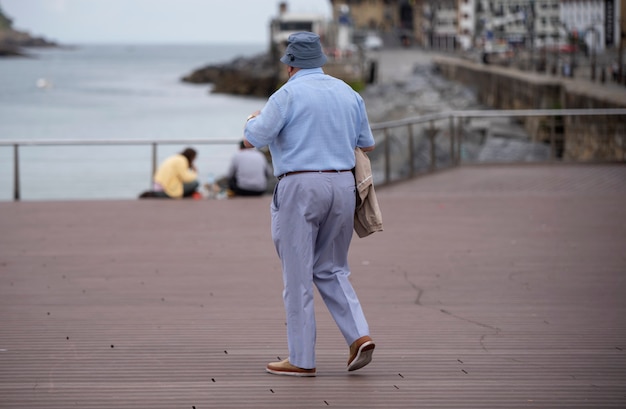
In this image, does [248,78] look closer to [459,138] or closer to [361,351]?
[459,138]

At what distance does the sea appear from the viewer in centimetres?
1752

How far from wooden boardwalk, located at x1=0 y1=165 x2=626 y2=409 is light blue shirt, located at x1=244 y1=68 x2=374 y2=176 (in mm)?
1076

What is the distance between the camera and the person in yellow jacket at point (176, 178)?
15.2 metres

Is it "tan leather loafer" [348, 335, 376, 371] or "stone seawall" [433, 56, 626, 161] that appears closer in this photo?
"tan leather loafer" [348, 335, 376, 371]

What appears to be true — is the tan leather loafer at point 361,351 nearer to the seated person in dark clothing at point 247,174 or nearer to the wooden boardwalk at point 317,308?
the wooden boardwalk at point 317,308

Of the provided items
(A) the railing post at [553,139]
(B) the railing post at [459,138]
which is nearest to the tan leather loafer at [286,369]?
(B) the railing post at [459,138]

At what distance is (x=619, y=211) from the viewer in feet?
41.7

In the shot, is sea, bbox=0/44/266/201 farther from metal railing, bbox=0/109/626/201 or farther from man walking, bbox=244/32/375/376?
man walking, bbox=244/32/375/376

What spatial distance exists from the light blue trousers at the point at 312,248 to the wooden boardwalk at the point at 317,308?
0.25m

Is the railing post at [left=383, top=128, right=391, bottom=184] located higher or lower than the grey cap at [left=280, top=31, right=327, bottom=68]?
lower

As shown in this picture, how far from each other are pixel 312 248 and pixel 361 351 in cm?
56

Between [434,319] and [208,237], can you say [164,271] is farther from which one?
[434,319]

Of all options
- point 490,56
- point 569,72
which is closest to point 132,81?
point 490,56

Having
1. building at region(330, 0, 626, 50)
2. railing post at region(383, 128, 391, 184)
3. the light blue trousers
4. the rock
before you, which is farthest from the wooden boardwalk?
the rock
